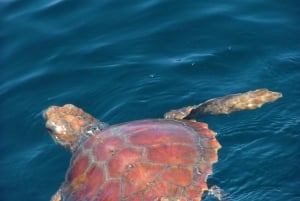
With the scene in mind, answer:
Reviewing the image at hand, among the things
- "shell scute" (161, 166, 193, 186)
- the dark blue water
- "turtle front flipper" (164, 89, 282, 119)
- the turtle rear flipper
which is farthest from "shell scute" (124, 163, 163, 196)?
"turtle front flipper" (164, 89, 282, 119)

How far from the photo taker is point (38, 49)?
10.1m

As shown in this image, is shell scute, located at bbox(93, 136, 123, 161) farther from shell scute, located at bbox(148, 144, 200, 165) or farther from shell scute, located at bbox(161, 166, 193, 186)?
shell scute, located at bbox(161, 166, 193, 186)

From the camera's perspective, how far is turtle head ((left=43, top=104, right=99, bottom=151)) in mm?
7207

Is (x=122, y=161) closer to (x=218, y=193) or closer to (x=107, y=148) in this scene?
(x=107, y=148)

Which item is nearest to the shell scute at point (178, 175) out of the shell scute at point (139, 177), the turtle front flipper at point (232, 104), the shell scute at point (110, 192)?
the shell scute at point (139, 177)

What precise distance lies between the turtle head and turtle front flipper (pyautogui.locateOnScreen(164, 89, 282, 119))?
1312 mm

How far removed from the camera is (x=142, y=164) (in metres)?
5.58

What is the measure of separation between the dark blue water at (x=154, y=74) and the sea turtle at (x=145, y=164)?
0.50 meters

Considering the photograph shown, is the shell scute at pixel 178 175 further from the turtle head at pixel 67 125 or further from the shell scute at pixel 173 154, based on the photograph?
the turtle head at pixel 67 125

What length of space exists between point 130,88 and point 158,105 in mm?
748

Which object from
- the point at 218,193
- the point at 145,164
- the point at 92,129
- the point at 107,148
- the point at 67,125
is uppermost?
the point at 107,148

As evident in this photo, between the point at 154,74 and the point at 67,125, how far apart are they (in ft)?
7.07

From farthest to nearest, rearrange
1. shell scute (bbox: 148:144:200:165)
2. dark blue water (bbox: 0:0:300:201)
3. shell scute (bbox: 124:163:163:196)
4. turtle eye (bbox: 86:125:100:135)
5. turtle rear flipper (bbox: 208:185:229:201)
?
turtle eye (bbox: 86:125:100:135) < dark blue water (bbox: 0:0:300:201) < turtle rear flipper (bbox: 208:185:229:201) < shell scute (bbox: 148:144:200:165) < shell scute (bbox: 124:163:163:196)

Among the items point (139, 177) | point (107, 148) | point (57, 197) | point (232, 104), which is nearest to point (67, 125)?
point (57, 197)
